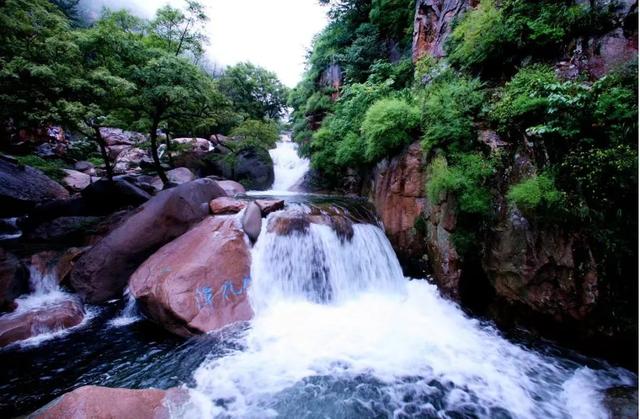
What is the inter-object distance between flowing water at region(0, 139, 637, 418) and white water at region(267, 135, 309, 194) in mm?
9458

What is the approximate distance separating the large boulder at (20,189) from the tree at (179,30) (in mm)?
8386

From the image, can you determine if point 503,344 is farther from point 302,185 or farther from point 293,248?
point 302,185

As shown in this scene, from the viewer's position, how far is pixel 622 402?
10.7 ft

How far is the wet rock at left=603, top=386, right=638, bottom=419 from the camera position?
3123 mm

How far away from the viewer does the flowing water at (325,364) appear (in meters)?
3.59

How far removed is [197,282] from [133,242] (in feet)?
7.10

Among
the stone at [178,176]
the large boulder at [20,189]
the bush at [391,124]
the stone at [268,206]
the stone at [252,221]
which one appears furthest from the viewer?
the stone at [178,176]

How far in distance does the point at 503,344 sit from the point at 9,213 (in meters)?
15.6

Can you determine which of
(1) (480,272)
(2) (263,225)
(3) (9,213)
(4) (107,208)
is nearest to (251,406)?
(2) (263,225)

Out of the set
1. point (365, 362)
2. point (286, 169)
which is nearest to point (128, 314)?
point (365, 362)

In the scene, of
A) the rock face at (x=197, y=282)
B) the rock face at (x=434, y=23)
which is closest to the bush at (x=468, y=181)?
the rock face at (x=197, y=282)

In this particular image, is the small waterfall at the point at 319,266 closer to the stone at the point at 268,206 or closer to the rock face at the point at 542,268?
the stone at the point at 268,206

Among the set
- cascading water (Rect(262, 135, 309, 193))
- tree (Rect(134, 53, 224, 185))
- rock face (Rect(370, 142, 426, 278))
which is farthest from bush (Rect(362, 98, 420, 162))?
cascading water (Rect(262, 135, 309, 193))

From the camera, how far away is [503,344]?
4766mm
